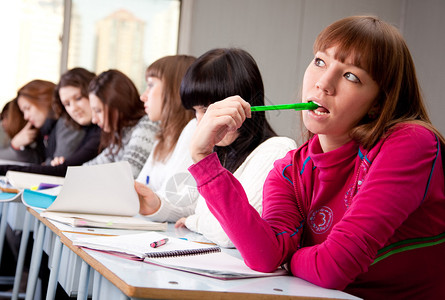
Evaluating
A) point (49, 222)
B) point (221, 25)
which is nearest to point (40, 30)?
point (221, 25)

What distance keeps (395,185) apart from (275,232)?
284mm

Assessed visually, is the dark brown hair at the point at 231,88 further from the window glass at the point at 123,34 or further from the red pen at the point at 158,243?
the window glass at the point at 123,34

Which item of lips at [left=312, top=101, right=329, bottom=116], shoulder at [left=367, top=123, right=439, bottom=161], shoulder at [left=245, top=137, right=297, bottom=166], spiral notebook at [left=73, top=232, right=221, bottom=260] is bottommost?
spiral notebook at [left=73, top=232, right=221, bottom=260]

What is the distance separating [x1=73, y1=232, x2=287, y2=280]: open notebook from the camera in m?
1.00

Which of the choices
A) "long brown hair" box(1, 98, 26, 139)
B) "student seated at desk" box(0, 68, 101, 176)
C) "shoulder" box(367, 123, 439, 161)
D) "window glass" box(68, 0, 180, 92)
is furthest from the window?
"shoulder" box(367, 123, 439, 161)

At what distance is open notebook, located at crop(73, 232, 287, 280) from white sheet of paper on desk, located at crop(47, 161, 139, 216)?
47cm

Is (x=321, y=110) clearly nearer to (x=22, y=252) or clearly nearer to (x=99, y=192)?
(x=99, y=192)

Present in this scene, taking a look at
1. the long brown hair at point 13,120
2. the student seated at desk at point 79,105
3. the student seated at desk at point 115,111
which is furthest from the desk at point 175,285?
the long brown hair at point 13,120

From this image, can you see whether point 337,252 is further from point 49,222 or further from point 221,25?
point 221,25

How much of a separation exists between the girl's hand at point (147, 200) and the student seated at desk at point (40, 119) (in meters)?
2.58

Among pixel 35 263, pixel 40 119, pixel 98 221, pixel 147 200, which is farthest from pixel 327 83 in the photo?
pixel 40 119

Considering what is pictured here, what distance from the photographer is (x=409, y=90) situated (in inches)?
45.5

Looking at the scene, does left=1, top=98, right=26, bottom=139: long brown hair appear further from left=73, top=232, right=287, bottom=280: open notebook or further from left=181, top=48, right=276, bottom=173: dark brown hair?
left=73, top=232, right=287, bottom=280: open notebook

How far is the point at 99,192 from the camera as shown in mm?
1712
